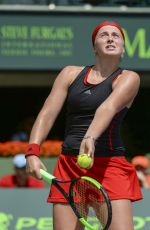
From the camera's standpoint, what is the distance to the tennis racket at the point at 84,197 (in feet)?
14.7

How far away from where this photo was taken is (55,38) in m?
13.3

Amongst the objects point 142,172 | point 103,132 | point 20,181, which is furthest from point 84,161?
point 142,172

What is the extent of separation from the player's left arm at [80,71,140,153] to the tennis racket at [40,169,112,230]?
0.24 m

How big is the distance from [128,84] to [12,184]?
4.56m

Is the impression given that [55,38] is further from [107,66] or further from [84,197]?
[84,197]

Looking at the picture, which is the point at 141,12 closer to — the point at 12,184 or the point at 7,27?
the point at 7,27

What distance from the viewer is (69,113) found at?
478 cm

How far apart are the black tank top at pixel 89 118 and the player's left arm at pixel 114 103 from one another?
79 millimetres

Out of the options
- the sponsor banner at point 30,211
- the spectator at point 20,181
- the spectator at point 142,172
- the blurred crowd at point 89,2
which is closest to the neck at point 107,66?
the sponsor banner at point 30,211

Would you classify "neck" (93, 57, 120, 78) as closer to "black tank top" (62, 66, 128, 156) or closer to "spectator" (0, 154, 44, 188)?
"black tank top" (62, 66, 128, 156)

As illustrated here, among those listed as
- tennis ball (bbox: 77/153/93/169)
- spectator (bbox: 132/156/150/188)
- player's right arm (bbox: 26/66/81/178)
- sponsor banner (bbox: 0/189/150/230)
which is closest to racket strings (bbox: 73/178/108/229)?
tennis ball (bbox: 77/153/93/169)

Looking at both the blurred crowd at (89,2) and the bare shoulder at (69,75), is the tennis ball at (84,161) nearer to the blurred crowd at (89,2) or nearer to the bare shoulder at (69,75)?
the bare shoulder at (69,75)

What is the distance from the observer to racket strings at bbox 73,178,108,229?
178 inches

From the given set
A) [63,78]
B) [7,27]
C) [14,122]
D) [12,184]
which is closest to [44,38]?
[7,27]
